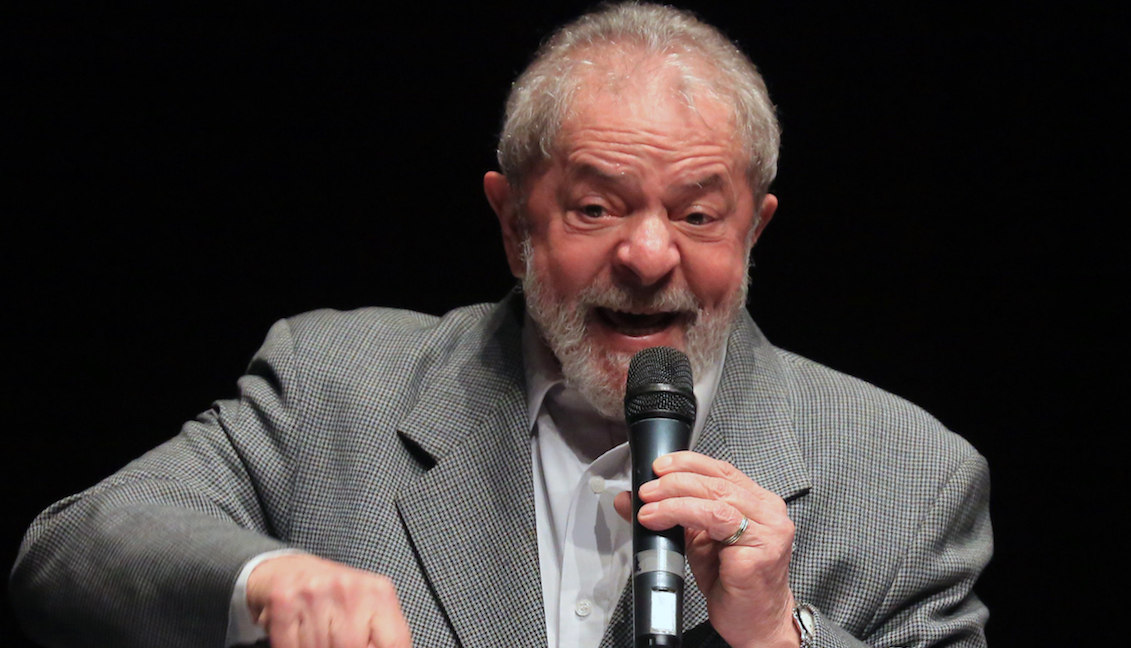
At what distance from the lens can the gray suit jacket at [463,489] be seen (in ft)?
7.37

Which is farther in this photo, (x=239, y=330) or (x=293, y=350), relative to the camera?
(x=239, y=330)

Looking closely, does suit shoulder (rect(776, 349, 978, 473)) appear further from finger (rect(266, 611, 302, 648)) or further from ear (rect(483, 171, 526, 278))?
finger (rect(266, 611, 302, 648))

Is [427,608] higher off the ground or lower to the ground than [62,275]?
lower

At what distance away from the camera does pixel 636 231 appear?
2.37m

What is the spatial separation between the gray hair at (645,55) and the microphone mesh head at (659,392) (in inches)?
25.0

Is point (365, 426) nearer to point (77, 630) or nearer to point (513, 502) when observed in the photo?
point (513, 502)

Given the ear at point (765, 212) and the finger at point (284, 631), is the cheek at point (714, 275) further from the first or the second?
the finger at point (284, 631)

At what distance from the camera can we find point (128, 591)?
2.01 metres

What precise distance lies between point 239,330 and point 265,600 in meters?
1.49

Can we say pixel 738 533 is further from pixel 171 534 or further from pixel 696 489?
pixel 171 534

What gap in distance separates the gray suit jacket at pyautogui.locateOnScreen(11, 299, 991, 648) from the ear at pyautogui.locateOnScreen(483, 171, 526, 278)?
5.3 inches

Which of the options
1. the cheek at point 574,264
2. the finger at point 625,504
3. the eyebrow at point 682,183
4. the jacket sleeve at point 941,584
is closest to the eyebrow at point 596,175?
the eyebrow at point 682,183

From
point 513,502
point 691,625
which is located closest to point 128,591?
point 513,502

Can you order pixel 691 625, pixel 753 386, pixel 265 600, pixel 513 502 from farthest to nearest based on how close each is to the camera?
pixel 753 386 → pixel 513 502 → pixel 691 625 → pixel 265 600
